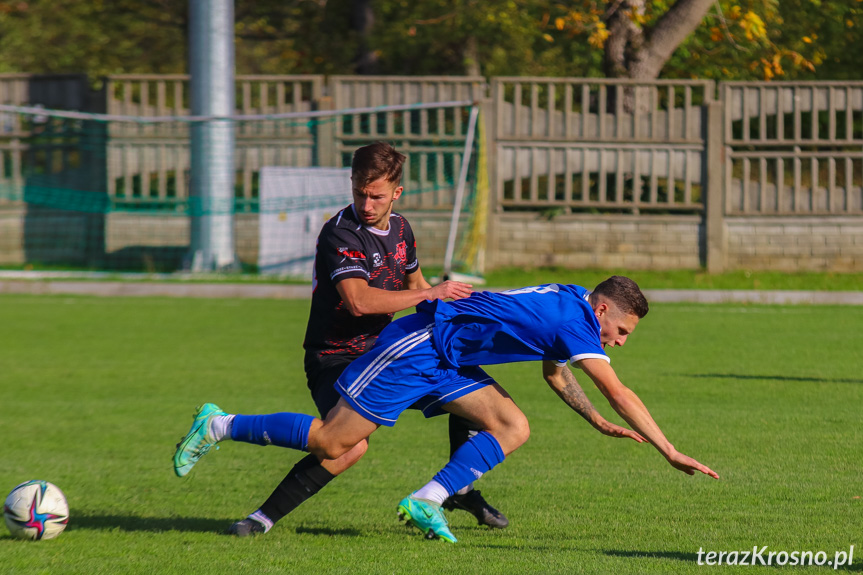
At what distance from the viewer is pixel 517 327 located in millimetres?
4602

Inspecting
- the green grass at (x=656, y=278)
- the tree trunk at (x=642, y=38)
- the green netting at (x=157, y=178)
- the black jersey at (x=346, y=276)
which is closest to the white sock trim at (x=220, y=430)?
the black jersey at (x=346, y=276)

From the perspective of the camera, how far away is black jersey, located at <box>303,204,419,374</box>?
4895 millimetres

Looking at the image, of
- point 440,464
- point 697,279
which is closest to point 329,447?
point 440,464

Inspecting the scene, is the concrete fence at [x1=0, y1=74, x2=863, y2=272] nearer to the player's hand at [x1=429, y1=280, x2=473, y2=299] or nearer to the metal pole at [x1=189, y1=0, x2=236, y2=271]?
the metal pole at [x1=189, y1=0, x2=236, y2=271]

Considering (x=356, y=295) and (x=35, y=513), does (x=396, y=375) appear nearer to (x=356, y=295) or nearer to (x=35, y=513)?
(x=356, y=295)

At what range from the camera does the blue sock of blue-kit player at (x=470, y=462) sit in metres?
4.79

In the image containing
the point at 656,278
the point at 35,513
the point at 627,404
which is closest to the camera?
the point at 627,404

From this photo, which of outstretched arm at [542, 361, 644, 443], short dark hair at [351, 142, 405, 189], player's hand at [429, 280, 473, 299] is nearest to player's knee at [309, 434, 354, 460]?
player's hand at [429, 280, 473, 299]

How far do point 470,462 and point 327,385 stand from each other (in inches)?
29.6

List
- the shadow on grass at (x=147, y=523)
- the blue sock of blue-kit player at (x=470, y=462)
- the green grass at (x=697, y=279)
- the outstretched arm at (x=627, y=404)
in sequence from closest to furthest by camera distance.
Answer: the outstretched arm at (x=627, y=404), the blue sock of blue-kit player at (x=470, y=462), the shadow on grass at (x=147, y=523), the green grass at (x=697, y=279)

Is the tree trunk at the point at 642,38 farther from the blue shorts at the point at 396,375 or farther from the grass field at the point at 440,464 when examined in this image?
the blue shorts at the point at 396,375

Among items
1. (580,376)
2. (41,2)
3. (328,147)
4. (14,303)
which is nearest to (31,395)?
(580,376)

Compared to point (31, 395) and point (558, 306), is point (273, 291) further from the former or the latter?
point (558, 306)

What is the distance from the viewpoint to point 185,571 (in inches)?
174
